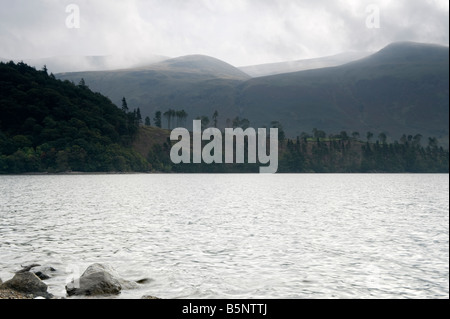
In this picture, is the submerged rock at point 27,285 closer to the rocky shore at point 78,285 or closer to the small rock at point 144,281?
the rocky shore at point 78,285

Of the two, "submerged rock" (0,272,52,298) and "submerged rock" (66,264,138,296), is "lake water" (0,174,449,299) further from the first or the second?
"submerged rock" (0,272,52,298)

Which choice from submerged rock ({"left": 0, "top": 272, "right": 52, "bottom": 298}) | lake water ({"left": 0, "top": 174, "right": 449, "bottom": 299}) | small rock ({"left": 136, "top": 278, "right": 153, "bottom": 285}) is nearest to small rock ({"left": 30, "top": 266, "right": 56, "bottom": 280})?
lake water ({"left": 0, "top": 174, "right": 449, "bottom": 299})

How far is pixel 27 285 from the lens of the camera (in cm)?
2220

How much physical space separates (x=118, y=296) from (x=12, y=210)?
50809mm

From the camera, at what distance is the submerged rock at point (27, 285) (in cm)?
2212

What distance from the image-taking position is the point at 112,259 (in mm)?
32156

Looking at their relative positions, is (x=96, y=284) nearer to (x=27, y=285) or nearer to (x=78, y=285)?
(x=78, y=285)

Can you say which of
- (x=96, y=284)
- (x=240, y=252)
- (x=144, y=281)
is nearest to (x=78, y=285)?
(x=96, y=284)

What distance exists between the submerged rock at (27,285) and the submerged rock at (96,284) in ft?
4.27

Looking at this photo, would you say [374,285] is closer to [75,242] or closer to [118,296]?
[118,296]

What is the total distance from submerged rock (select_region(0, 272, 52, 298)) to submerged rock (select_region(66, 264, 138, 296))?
4.27ft

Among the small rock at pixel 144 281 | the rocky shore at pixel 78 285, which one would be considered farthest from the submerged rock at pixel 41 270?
the small rock at pixel 144 281
